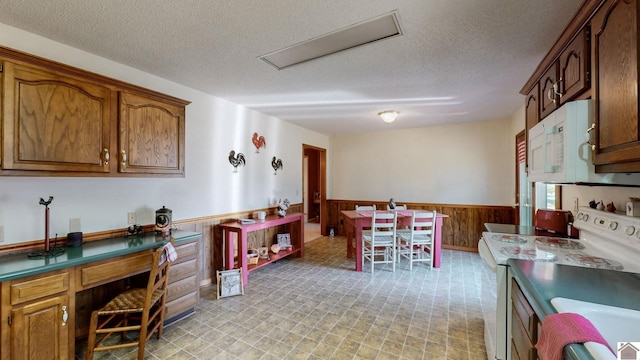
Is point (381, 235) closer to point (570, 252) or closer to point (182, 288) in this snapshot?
point (570, 252)

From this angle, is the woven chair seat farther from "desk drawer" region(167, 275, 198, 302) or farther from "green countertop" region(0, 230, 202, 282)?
"green countertop" region(0, 230, 202, 282)

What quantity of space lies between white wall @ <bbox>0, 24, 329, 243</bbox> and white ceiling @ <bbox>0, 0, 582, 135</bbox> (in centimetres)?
15

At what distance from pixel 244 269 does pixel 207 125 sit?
6.17ft

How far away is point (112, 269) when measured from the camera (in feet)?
6.15

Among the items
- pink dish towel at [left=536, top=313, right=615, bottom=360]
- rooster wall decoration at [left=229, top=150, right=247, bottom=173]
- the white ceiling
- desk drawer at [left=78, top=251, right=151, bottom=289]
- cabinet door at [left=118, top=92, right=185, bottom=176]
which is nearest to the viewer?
pink dish towel at [left=536, top=313, right=615, bottom=360]

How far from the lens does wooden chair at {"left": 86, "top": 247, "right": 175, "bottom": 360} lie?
1.77 meters

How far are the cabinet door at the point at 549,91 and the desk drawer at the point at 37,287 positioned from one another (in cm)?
344

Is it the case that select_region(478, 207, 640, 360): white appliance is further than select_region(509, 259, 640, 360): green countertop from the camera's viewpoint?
Yes

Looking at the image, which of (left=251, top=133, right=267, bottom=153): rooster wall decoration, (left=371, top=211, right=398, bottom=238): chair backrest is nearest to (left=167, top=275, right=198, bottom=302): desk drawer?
(left=251, top=133, right=267, bottom=153): rooster wall decoration

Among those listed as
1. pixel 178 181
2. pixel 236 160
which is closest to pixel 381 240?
pixel 236 160

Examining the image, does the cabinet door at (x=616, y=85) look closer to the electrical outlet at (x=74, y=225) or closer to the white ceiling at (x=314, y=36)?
the white ceiling at (x=314, y=36)

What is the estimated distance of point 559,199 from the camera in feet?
8.51

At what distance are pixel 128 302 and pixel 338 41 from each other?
8.42 ft

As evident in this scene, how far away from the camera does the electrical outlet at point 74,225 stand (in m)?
2.10
